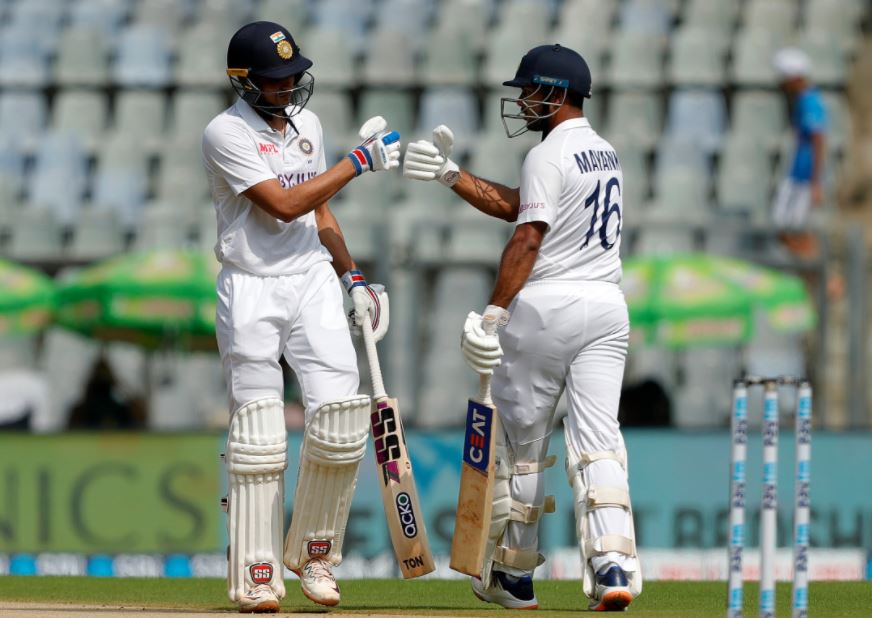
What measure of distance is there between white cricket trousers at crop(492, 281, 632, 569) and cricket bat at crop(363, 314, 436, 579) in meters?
0.35

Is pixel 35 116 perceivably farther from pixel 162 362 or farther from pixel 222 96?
pixel 162 362

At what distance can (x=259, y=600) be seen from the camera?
5695mm

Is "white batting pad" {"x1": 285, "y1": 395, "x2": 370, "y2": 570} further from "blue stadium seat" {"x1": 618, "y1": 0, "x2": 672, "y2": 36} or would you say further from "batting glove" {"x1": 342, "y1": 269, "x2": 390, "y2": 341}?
"blue stadium seat" {"x1": 618, "y1": 0, "x2": 672, "y2": 36}

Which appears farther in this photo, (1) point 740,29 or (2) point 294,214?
(1) point 740,29

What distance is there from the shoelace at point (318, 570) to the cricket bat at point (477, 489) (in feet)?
1.38

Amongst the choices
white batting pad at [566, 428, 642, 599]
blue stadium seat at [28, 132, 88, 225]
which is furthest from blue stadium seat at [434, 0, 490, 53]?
white batting pad at [566, 428, 642, 599]

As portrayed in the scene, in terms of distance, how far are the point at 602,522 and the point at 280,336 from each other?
124 centimetres

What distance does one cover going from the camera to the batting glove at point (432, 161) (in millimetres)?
6238

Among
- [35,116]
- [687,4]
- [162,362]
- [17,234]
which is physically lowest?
[162,362]

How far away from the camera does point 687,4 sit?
1656 centimetres

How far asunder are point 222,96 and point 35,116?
1864 millimetres

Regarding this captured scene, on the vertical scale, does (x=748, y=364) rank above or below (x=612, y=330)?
below

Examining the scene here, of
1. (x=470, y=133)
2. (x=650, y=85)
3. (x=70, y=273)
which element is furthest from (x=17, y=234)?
(x=650, y=85)

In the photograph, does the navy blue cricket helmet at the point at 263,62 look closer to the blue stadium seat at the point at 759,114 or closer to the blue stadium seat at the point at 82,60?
the blue stadium seat at the point at 759,114
